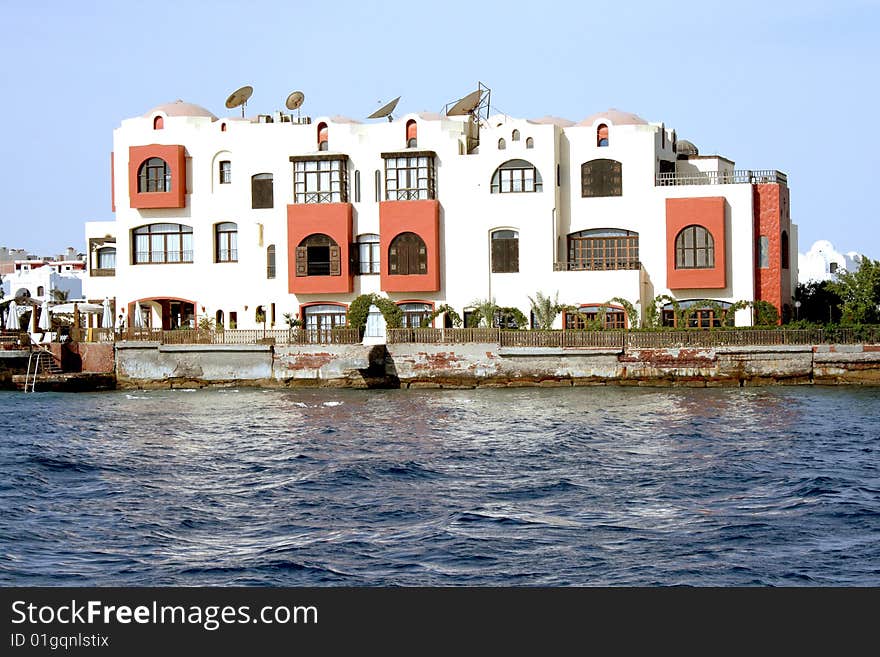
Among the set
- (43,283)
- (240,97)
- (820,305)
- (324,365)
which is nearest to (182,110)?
(240,97)

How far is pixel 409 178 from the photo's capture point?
65000 mm

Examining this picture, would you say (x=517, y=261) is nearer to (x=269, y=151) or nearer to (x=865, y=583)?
(x=269, y=151)

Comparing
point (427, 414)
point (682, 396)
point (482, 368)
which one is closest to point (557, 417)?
point (427, 414)

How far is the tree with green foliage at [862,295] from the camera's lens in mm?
61062

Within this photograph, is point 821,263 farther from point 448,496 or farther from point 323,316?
point 448,496

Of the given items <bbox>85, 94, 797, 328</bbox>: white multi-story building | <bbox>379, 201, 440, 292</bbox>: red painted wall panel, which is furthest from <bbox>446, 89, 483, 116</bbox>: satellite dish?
<bbox>379, 201, 440, 292</bbox>: red painted wall panel

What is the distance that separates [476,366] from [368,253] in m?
11.1

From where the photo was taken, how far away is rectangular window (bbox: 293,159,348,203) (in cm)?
6562

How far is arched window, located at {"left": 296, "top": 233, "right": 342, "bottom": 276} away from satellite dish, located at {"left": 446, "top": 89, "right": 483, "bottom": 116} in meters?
10.6

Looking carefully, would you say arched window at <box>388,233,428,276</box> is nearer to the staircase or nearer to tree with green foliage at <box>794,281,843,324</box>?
the staircase

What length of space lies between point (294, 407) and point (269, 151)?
2120 centimetres

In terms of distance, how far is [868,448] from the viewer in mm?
34406

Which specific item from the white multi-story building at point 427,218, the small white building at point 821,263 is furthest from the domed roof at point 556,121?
the small white building at point 821,263
